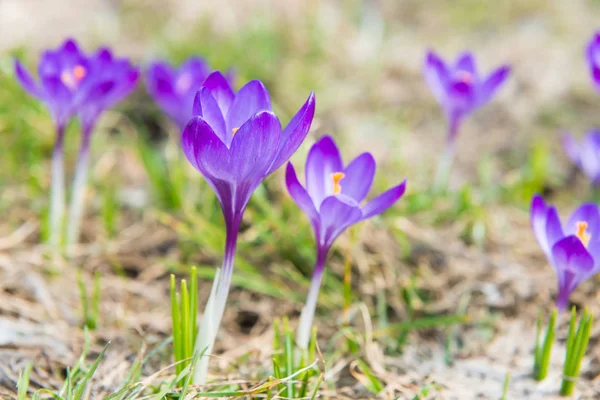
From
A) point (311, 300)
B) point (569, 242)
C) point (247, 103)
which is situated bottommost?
point (311, 300)

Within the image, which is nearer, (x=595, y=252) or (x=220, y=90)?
(x=220, y=90)

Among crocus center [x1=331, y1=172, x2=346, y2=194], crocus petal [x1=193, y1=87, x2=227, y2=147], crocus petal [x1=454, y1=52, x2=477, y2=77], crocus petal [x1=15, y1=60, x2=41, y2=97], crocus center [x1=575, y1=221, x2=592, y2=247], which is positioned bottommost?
crocus center [x1=575, y1=221, x2=592, y2=247]

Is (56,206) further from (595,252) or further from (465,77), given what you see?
(595,252)

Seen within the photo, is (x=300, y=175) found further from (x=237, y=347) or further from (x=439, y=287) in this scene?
(x=237, y=347)

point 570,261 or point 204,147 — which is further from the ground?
point 204,147

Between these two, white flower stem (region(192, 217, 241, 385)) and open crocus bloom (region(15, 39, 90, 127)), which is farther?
open crocus bloom (region(15, 39, 90, 127))

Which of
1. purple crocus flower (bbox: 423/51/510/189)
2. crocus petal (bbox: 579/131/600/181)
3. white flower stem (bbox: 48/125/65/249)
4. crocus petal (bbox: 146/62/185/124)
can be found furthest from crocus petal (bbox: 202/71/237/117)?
crocus petal (bbox: 579/131/600/181)

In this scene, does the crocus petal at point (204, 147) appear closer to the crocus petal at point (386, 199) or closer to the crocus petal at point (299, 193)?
the crocus petal at point (299, 193)

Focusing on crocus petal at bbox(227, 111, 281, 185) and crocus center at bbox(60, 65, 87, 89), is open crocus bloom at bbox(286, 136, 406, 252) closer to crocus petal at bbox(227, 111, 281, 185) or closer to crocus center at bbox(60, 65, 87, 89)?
crocus petal at bbox(227, 111, 281, 185)

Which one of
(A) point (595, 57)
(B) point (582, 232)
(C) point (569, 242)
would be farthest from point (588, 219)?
(A) point (595, 57)
